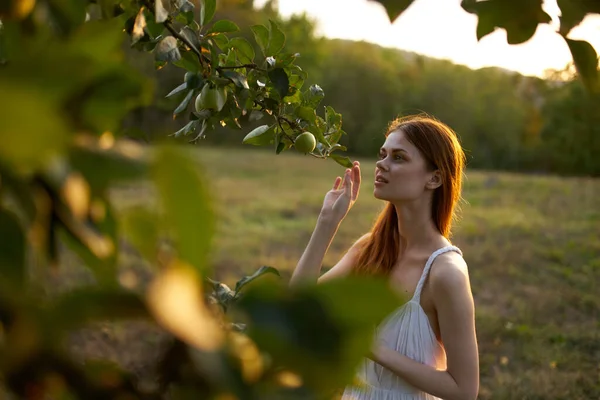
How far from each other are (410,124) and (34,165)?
1.70 m

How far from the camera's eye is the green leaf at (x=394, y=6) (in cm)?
52

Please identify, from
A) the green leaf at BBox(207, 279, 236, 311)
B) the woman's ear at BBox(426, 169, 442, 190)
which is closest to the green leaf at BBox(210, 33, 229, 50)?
the green leaf at BBox(207, 279, 236, 311)

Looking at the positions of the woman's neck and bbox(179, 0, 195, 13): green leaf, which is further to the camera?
the woman's neck

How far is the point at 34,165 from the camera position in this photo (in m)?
0.17

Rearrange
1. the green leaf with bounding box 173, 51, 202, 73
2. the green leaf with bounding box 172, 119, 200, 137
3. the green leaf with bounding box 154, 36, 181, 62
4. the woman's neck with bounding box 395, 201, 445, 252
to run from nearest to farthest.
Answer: the green leaf with bounding box 154, 36, 181, 62 < the green leaf with bounding box 173, 51, 202, 73 < the green leaf with bounding box 172, 119, 200, 137 < the woman's neck with bounding box 395, 201, 445, 252

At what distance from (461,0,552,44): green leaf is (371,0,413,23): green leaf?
0.18ft

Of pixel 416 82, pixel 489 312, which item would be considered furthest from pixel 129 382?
pixel 416 82

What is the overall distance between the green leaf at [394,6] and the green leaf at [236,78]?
377mm

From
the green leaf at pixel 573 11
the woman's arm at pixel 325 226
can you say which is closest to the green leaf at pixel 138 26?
the green leaf at pixel 573 11

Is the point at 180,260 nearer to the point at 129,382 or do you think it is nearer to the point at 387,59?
the point at 129,382

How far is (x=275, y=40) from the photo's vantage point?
37.3 inches

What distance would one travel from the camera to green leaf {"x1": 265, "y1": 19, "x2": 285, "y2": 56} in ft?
3.06

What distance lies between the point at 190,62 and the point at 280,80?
13 cm

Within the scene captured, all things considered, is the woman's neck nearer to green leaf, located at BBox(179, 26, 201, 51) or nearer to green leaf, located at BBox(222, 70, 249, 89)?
green leaf, located at BBox(222, 70, 249, 89)
